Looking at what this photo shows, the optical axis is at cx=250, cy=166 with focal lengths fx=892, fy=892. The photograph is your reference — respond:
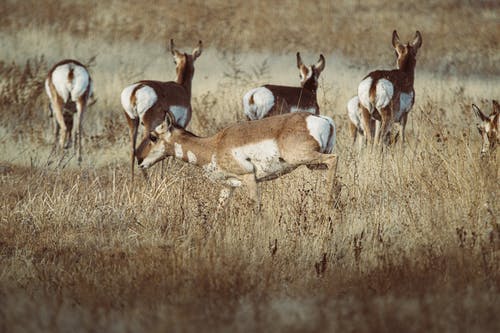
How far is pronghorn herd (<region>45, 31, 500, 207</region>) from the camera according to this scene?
793cm

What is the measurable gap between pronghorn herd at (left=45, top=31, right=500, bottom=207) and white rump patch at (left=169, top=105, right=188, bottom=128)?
1cm

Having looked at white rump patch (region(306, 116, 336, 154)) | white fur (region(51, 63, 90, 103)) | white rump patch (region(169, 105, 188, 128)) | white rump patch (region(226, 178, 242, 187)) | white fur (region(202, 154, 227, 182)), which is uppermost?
white fur (region(51, 63, 90, 103))

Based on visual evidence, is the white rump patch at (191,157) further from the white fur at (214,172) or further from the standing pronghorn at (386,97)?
the standing pronghorn at (386,97)

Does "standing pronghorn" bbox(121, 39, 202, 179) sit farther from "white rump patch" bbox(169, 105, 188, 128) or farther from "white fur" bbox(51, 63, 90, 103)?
"white fur" bbox(51, 63, 90, 103)

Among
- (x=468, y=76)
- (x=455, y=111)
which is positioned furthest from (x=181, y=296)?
(x=468, y=76)

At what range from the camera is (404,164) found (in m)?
8.67

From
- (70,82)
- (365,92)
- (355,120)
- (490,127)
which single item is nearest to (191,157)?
(490,127)

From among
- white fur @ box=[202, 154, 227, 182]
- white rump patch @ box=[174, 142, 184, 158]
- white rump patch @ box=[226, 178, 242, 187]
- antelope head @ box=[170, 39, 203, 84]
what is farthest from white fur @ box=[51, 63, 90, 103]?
white rump patch @ box=[226, 178, 242, 187]

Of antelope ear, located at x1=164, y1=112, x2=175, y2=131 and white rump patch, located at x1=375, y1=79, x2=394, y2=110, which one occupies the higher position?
white rump patch, located at x1=375, y1=79, x2=394, y2=110

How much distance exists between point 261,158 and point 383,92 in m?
3.89

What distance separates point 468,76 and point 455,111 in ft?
17.4

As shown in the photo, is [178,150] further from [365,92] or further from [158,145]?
[365,92]

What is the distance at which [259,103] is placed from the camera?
11664mm

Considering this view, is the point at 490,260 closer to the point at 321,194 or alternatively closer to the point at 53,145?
the point at 321,194
